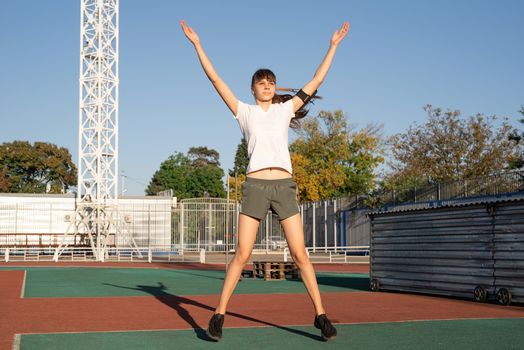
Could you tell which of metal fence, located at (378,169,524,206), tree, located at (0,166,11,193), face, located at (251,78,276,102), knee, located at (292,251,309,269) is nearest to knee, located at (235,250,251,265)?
knee, located at (292,251,309,269)

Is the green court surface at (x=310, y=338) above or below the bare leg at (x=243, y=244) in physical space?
below

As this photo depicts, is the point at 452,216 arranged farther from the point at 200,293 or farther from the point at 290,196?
the point at 290,196

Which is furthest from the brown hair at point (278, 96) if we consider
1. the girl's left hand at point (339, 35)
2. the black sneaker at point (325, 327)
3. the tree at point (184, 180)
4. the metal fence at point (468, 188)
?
the tree at point (184, 180)

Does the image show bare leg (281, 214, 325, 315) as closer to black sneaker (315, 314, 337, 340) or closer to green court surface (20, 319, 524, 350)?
black sneaker (315, 314, 337, 340)

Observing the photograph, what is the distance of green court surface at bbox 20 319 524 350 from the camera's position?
660cm

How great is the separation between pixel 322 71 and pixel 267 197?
1.25 m

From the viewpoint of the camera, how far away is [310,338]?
7.00 meters

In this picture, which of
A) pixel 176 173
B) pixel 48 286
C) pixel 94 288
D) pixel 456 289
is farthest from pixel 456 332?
pixel 176 173

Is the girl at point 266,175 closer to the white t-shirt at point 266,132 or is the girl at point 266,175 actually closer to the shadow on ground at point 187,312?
the white t-shirt at point 266,132

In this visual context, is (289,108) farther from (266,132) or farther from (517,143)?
(517,143)

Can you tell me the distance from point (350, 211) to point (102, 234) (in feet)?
59.3

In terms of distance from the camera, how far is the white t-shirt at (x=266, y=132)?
6.45m

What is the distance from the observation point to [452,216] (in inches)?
535

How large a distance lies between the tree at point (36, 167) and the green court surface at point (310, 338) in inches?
3179
